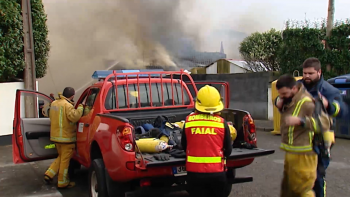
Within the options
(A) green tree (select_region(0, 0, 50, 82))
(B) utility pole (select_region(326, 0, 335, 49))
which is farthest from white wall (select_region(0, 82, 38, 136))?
(B) utility pole (select_region(326, 0, 335, 49))

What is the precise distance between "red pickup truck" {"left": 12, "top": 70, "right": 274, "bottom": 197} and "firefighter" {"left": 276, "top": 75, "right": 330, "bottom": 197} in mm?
812

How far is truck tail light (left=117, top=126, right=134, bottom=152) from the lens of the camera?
12.1 feet

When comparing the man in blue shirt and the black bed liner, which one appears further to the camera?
the black bed liner

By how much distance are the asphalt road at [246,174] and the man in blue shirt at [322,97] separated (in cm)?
156

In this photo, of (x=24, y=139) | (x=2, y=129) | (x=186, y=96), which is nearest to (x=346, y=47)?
(x=186, y=96)

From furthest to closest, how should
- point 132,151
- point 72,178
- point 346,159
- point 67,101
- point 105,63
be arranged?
point 105,63 → point 346,159 → point 72,178 → point 67,101 → point 132,151

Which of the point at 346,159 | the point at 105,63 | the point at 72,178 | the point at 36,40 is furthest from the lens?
the point at 105,63

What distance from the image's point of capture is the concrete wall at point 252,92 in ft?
44.9

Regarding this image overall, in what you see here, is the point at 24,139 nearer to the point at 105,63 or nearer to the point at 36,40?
the point at 36,40

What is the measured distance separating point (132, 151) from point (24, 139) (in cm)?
293

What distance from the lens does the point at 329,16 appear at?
1193cm

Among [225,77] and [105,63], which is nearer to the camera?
[225,77]

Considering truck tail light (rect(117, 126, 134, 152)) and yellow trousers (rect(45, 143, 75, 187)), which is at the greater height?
truck tail light (rect(117, 126, 134, 152))

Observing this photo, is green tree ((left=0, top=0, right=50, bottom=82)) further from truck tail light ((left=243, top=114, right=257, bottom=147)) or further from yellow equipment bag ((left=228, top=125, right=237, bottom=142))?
truck tail light ((left=243, top=114, right=257, bottom=147))
